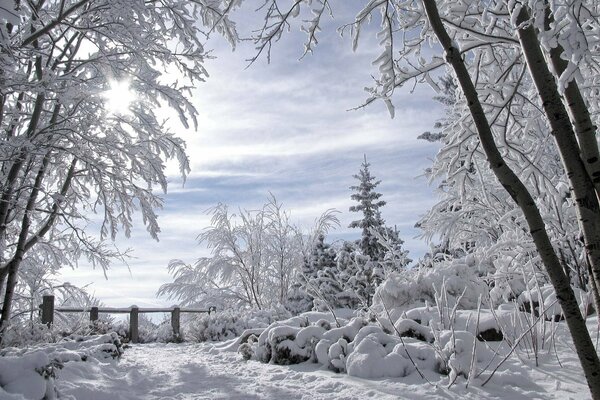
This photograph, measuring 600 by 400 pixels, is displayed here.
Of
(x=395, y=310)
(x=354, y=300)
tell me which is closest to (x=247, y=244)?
(x=354, y=300)

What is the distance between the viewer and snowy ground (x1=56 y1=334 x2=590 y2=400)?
396 cm

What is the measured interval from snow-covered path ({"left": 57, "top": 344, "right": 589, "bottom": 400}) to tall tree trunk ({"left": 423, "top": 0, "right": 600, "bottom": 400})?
1692mm

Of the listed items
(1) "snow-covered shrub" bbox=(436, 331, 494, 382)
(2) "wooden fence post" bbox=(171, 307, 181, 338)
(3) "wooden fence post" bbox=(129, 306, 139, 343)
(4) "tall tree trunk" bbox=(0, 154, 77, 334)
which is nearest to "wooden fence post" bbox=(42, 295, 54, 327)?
(3) "wooden fence post" bbox=(129, 306, 139, 343)

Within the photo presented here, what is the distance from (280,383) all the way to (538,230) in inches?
144

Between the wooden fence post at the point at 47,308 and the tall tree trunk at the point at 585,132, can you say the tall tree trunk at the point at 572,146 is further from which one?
the wooden fence post at the point at 47,308

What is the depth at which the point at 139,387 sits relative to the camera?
533cm

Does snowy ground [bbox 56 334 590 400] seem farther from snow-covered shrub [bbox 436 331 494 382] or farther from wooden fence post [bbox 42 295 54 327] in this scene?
wooden fence post [bbox 42 295 54 327]

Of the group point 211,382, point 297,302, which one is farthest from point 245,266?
point 211,382

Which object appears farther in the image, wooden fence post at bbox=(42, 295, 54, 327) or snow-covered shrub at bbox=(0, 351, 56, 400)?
wooden fence post at bbox=(42, 295, 54, 327)

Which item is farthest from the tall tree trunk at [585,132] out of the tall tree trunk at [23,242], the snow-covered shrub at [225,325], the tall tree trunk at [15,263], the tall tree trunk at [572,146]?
the snow-covered shrub at [225,325]

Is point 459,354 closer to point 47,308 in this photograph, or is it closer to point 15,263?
point 15,263

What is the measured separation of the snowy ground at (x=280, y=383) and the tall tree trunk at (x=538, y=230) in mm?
1651

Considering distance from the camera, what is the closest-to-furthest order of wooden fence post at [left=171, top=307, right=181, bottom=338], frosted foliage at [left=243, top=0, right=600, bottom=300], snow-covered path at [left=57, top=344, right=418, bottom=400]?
frosted foliage at [left=243, top=0, right=600, bottom=300] < snow-covered path at [left=57, top=344, right=418, bottom=400] < wooden fence post at [left=171, top=307, right=181, bottom=338]

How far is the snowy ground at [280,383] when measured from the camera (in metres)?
3.96
